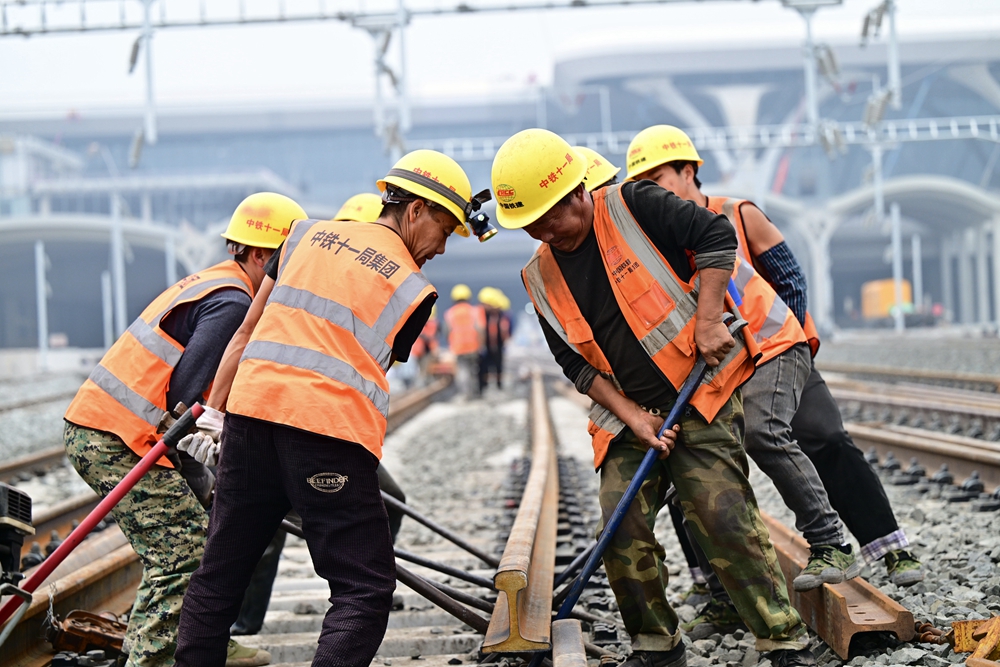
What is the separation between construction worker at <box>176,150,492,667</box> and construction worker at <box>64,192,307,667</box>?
0.59 meters

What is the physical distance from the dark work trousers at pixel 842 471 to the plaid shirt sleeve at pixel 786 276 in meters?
0.34

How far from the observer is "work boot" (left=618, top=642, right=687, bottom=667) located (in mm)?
3188

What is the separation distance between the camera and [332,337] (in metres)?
2.74

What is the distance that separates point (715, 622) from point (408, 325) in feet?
6.03

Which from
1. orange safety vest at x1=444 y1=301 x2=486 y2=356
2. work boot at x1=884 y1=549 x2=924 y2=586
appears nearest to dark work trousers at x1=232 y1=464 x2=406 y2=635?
work boot at x1=884 y1=549 x2=924 y2=586

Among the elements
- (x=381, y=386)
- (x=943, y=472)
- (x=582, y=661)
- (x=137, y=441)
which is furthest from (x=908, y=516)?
(x=137, y=441)

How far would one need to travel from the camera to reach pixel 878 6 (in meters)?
17.7

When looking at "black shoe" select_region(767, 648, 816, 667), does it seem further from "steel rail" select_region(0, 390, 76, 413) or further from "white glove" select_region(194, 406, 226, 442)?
"steel rail" select_region(0, 390, 76, 413)

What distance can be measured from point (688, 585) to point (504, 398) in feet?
45.1

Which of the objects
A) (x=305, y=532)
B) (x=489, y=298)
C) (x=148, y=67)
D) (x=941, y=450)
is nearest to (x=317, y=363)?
(x=305, y=532)

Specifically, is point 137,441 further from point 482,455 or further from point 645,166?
point 482,455

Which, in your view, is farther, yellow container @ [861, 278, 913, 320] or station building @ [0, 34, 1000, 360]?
station building @ [0, 34, 1000, 360]

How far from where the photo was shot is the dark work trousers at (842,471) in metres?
3.81

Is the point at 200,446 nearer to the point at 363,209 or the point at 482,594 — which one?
the point at 482,594
